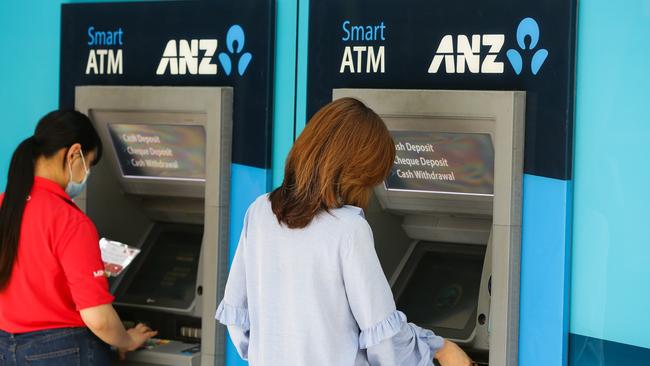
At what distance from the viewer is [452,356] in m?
2.58

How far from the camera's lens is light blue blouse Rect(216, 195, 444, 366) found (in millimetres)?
2309

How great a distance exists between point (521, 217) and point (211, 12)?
1.33 m

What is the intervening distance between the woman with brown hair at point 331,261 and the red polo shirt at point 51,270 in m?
0.77

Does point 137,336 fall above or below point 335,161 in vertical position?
below

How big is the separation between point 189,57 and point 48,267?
36.9 inches

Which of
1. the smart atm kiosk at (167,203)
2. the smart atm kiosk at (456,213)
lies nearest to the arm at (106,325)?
the smart atm kiosk at (167,203)

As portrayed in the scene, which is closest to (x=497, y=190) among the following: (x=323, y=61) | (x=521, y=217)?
(x=521, y=217)

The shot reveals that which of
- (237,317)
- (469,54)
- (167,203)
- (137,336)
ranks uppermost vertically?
(469,54)

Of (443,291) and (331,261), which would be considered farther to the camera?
(443,291)

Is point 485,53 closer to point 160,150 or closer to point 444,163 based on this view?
point 444,163

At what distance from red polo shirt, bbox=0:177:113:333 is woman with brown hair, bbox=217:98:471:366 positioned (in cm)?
77

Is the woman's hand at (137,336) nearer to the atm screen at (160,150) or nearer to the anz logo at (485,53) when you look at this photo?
the atm screen at (160,150)

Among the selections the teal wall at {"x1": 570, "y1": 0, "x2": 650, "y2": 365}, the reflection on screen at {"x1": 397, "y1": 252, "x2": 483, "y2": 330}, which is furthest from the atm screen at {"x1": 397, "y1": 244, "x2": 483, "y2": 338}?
the teal wall at {"x1": 570, "y1": 0, "x2": 650, "y2": 365}

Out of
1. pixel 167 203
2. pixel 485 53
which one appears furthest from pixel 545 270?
pixel 167 203
